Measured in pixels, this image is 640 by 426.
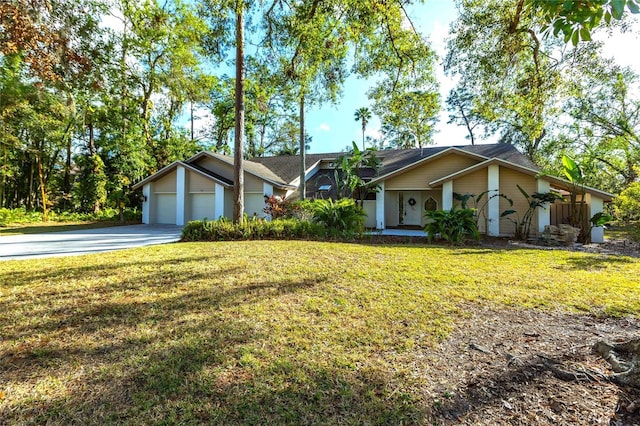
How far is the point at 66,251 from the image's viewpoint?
8.53 metres

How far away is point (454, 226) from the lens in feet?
34.6

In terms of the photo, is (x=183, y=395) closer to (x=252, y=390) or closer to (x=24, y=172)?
(x=252, y=390)

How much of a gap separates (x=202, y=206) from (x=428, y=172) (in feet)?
47.0

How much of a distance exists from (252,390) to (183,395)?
521 millimetres

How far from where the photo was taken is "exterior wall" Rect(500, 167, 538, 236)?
43.6ft

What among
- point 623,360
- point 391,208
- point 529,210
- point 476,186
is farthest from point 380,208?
point 623,360

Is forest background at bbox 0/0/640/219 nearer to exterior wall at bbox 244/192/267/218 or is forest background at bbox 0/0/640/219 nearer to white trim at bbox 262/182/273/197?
white trim at bbox 262/182/273/197

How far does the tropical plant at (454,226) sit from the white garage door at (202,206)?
13.7 m

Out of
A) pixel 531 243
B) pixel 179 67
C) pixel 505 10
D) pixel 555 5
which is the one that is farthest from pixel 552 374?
pixel 179 67

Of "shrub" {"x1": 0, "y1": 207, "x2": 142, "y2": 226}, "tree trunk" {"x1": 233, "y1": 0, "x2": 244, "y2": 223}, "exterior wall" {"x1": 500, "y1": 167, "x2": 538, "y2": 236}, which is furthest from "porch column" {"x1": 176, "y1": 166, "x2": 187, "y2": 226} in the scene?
"exterior wall" {"x1": 500, "y1": 167, "x2": 538, "y2": 236}

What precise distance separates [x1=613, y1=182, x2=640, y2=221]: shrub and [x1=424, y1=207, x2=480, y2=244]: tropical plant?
440cm

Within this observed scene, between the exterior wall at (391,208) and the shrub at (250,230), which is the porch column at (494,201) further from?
the shrub at (250,230)

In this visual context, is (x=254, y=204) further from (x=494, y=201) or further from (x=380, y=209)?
(x=494, y=201)

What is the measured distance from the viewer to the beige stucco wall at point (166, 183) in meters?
19.3
